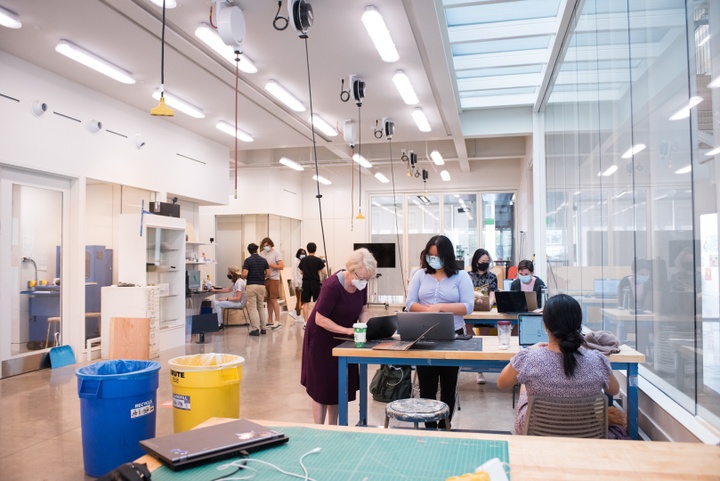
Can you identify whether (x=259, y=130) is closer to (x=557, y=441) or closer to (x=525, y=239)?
(x=525, y=239)

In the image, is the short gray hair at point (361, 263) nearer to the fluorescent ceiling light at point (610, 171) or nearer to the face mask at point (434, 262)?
the face mask at point (434, 262)

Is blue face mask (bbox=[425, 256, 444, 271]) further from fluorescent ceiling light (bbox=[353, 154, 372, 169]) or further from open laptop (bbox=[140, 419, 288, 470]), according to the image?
fluorescent ceiling light (bbox=[353, 154, 372, 169])

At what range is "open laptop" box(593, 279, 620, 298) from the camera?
A: 392 centimetres

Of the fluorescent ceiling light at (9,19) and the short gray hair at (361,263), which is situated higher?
the fluorescent ceiling light at (9,19)

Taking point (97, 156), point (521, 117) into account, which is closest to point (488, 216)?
point (521, 117)

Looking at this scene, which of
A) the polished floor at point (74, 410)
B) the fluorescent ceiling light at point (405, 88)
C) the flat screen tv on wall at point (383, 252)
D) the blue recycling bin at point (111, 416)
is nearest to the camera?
the blue recycling bin at point (111, 416)

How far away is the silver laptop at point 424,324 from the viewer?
3.51 metres

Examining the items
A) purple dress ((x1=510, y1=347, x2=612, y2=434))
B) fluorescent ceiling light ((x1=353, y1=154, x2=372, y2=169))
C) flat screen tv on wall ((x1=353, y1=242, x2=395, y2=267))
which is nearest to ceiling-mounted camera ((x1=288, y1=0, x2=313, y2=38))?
purple dress ((x1=510, y1=347, x2=612, y2=434))

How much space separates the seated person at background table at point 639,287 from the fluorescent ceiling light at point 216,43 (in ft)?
13.8

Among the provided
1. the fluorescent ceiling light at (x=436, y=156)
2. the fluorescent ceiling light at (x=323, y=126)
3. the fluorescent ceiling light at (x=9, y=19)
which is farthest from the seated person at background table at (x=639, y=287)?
the fluorescent ceiling light at (x=436, y=156)

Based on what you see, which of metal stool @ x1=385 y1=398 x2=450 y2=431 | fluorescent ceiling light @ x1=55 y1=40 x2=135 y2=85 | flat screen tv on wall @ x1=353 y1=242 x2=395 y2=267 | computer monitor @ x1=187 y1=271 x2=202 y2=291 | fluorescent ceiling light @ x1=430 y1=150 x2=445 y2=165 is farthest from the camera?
flat screen tv on wall @ x1=353 y1=242 x2=395 y2=267

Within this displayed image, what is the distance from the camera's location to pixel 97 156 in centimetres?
736

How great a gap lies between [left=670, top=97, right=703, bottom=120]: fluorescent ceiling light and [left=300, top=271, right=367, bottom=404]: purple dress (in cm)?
200

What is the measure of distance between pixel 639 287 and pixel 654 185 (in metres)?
0.67
